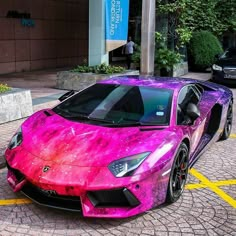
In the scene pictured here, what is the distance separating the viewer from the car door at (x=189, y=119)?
4.96 metres

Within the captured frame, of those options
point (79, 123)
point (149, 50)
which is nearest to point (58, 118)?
point (79, 123)

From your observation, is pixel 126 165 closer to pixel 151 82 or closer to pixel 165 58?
pixel 151 82

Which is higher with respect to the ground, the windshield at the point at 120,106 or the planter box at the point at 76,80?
the windshield at the point at 120,106

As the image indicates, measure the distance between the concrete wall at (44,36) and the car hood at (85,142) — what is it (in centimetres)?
1267

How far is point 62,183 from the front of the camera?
3709 mm

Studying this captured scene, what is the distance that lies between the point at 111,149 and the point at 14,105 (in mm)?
4257

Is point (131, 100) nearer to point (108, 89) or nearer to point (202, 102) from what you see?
point (108, 89)

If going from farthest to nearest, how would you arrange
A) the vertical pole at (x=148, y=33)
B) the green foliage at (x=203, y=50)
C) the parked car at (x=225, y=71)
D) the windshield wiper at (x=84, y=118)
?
1. the green foliage at (x=203, y=50)
2. the parked car at (x=225, y=71)
3. the vertical pole at (x=148, y=33)
4. the windshield wiper at (x=84, y=118)

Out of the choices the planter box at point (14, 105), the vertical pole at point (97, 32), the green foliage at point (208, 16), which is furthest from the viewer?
the green foliage at point (208, 16)

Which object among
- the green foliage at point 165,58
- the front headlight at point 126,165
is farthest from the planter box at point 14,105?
the green foliage at point 165,58

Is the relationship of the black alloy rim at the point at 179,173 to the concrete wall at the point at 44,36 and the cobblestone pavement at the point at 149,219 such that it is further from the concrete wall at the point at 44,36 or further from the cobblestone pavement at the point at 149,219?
the concrete wall at the point at 44,36

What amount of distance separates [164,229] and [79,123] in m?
1.49

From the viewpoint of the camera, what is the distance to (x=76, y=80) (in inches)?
477

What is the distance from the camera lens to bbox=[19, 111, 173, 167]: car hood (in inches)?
155
